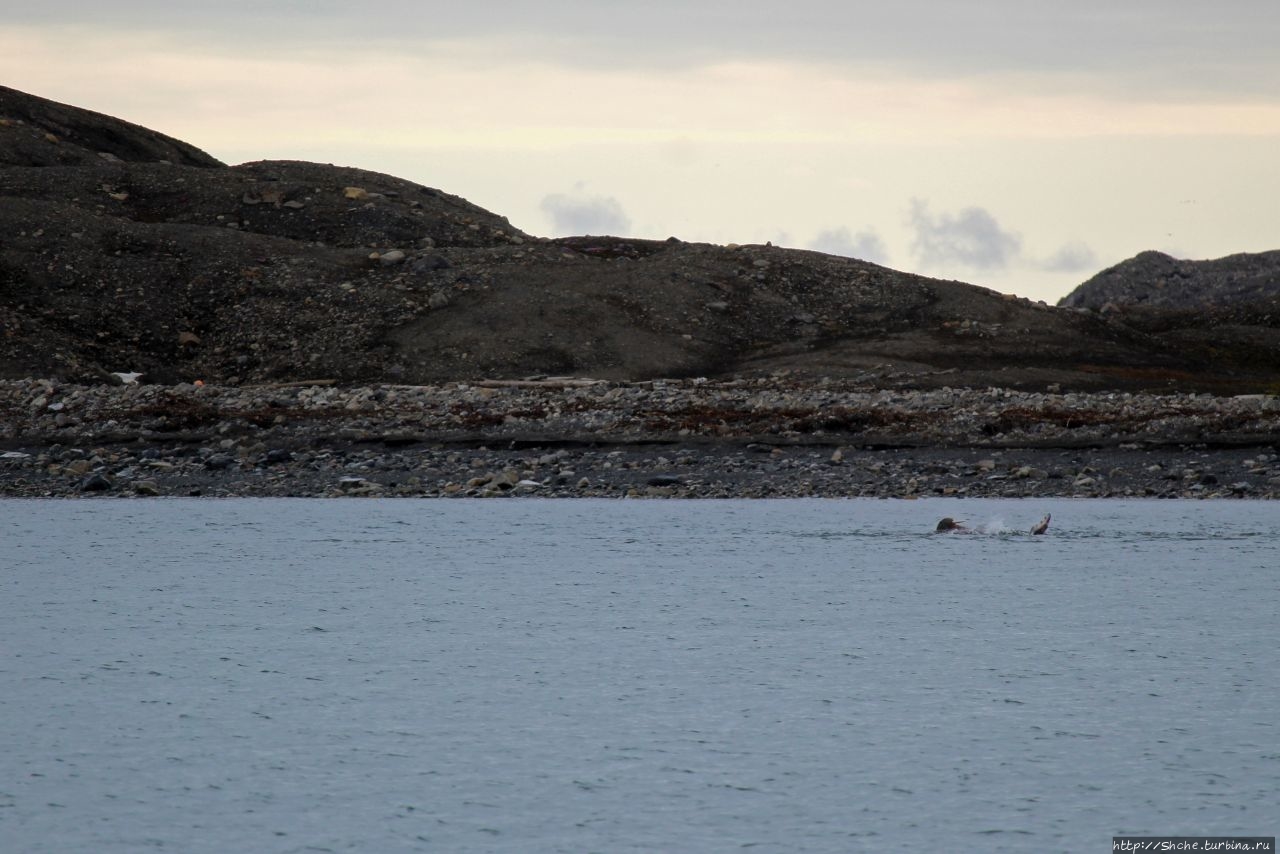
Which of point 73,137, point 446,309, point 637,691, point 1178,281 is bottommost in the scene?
point 637,691

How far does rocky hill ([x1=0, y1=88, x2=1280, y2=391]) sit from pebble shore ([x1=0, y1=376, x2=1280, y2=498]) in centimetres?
1121

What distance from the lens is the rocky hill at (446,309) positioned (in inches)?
2078

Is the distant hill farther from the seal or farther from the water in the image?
the water

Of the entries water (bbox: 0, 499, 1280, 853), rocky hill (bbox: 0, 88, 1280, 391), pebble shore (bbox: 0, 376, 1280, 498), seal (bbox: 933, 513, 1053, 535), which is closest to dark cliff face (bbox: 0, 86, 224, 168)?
rocky hill (bbox: 0, 88, 1280, 391)

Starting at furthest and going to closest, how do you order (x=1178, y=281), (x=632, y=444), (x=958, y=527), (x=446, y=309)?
(x=1178, y=281) < (x=446, y=309) < (x=632, y=444) < (x=958, y=527)

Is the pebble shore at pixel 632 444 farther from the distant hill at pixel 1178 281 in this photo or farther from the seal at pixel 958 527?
the distant hill at pixel 1178 281

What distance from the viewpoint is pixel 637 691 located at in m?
11.5

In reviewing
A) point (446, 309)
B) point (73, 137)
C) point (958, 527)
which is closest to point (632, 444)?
point (958, 527)

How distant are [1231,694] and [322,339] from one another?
47.3 m

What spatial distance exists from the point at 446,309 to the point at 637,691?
46.9m

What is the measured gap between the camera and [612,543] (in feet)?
68.8

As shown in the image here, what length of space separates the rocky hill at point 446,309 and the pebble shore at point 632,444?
11.2 metres

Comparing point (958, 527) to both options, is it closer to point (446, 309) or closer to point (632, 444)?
point (632, 444)

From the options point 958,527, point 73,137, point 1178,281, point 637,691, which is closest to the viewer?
point 637,691
